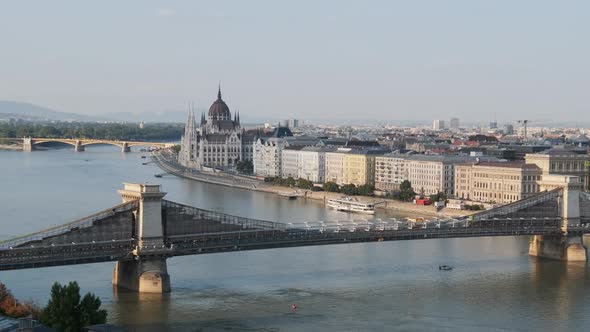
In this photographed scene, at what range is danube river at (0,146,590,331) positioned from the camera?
23688mm

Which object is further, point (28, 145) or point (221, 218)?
point (28, 145)

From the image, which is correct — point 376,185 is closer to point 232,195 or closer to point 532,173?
point 232,195

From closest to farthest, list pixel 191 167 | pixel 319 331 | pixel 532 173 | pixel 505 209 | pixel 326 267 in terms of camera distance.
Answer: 1. pixel 319 331
2. pixel 326 267
3. pixel 505 209
4. pixel 532 173
5. pixel 191 167

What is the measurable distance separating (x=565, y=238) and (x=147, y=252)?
44.8 feet

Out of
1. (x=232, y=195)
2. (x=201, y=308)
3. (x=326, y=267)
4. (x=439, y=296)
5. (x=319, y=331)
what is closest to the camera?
(x=319, y=331)

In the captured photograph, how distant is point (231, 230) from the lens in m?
27.4

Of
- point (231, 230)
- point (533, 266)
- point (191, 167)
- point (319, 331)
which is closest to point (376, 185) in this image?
point (191, 167)

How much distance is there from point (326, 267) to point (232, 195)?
30.3 m

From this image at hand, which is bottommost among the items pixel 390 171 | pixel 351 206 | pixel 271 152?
pixel 351 206

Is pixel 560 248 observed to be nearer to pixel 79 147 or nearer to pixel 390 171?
pixel 390 171

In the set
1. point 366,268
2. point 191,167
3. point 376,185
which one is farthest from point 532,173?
point 191,167

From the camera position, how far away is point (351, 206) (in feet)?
164

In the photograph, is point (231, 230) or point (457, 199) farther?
point (457, 199)

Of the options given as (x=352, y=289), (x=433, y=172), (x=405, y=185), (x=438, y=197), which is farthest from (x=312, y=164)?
(x=352, y=289)
